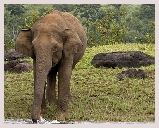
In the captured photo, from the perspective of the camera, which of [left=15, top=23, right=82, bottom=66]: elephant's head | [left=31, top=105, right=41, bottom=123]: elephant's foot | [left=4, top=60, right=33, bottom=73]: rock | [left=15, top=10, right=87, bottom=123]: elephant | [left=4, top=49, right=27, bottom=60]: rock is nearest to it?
[left=31, top=105, right=41, bottom=123]: elephant's foot

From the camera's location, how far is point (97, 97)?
423 inches

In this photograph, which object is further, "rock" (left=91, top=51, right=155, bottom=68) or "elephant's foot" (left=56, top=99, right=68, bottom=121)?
"rock" (left=91, top=51, right=155, bottom=68)

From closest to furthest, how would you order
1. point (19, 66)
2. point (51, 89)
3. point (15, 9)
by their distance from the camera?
point (51, 89) → point (19, 66) → point (15, 9)

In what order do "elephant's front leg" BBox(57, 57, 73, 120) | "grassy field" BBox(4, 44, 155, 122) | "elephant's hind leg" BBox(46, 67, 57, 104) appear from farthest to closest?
"elephant's hind leg" BBox(46, 67, 57, 104) < "grassy field" BBox(4, 44, 155, 122) < "elephant's front leg" BBox(57, 57, 73, 120)

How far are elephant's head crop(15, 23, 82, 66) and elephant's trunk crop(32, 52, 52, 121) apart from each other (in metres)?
0.06

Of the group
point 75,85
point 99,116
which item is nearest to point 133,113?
point 99,116

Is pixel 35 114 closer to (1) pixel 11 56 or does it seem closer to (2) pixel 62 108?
(2) pixel 62 108

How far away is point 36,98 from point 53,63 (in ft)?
3.31

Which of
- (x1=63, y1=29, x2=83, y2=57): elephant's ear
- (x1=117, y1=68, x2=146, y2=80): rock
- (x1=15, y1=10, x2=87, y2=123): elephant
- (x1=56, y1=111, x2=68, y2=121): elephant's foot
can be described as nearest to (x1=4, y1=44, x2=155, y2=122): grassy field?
(x1=56, y1=111, x2=68, y2=121): elephant's foot

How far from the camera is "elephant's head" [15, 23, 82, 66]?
7.87 metres

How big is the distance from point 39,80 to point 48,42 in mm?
779

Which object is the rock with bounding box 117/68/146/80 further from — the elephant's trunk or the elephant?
the elephant's trunk

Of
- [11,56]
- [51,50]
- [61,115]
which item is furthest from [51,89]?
[11,56]

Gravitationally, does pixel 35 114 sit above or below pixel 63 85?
below
